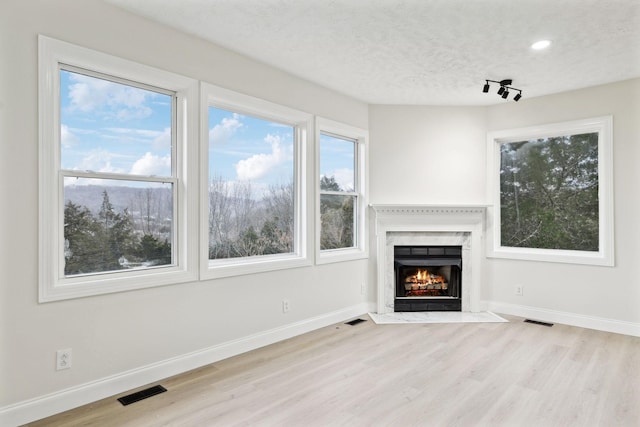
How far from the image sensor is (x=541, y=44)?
312 centimetres

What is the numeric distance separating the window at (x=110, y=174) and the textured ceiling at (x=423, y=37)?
0.55 meters

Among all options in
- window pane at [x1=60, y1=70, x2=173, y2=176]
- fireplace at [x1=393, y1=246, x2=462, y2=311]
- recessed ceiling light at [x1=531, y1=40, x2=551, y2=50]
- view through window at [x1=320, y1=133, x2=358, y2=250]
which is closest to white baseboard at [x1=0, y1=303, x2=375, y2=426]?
view through window at [x1=320, y1=133, x2=358, y2=250]

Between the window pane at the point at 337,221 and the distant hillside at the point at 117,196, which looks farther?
the window pane at the point at 337,221

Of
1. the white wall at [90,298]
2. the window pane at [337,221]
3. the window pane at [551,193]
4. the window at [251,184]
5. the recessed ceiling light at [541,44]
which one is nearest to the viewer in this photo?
the white wall at [90,298]

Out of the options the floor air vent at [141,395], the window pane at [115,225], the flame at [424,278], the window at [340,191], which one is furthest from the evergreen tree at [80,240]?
the flame at [424,278]

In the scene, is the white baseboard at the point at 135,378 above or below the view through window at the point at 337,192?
below

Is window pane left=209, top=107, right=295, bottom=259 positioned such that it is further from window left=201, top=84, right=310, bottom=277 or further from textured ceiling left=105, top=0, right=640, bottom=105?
textured ceiling left=105, top=0, right=640, bottom=105

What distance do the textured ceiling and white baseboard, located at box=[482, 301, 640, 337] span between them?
2.62 meters

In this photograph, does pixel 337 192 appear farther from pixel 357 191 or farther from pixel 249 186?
pixel 249 186

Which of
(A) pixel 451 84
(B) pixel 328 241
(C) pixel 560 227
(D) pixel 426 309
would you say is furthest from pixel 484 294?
(A) pixel 451 84

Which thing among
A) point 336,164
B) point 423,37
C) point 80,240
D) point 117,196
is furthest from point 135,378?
point 423,37

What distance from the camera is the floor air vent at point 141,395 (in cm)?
254

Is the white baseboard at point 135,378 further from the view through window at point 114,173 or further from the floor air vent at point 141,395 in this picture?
the view through window at point 114,173

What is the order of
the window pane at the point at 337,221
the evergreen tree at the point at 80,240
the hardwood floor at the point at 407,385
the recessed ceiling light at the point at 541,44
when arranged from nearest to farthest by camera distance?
the hardwood floor at the point at 407,385
the evergreen tree at the point at 80,240
the recessed ceiling light at the point at 541,44
the window pane at the point at 337,221
